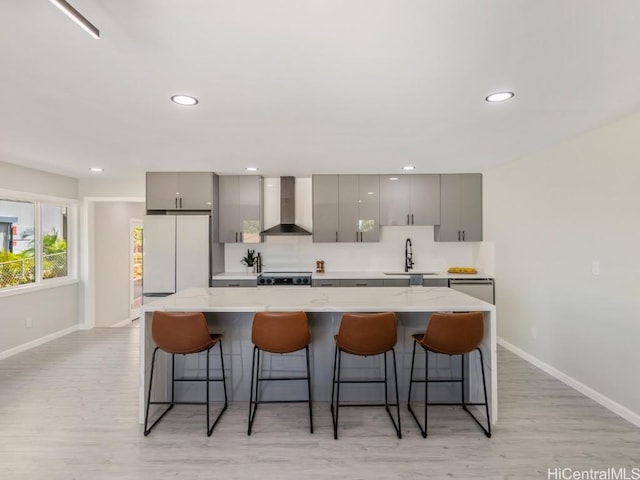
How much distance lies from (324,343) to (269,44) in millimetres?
2271

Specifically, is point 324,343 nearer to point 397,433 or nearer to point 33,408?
point 397,433

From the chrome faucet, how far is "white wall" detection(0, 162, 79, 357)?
518 centimetres

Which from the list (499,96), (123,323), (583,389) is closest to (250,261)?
(123,323)

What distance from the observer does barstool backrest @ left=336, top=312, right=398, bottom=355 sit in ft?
7.80

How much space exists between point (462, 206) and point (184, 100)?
4147mm

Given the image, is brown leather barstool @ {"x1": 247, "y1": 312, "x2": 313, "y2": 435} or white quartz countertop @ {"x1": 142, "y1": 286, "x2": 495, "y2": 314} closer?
brown leather barstool @ {"x1": 247, "y1": 312, "x2": 313, "y2": 435}

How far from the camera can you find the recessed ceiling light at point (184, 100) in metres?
2.27

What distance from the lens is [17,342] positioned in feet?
14.0

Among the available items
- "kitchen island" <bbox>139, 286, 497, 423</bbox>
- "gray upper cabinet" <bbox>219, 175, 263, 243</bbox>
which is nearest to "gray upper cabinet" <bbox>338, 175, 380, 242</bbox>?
"gray upper cabinet" <bbox>219, 175, 263, 243</bbox>

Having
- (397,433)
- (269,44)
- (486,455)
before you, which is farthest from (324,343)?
(269,44)

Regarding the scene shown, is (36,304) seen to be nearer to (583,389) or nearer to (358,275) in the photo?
(358,275)

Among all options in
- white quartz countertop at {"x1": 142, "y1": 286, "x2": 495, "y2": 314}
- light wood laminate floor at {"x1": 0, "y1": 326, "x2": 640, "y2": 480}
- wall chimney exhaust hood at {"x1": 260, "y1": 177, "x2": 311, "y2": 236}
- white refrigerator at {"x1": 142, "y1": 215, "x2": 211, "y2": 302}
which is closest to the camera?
light wood laminate floor at {"x1": 0, "y1": 326, "x2": 640, "y2": 480}

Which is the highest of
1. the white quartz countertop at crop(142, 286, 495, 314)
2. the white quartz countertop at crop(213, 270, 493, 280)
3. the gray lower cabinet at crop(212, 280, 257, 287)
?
the white quartz countertop at crop(142, 286, 495, 314)

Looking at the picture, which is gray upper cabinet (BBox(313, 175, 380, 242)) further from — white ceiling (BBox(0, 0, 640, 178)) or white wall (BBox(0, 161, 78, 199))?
→ white wall (BBox(0, 161, 78, 199))
